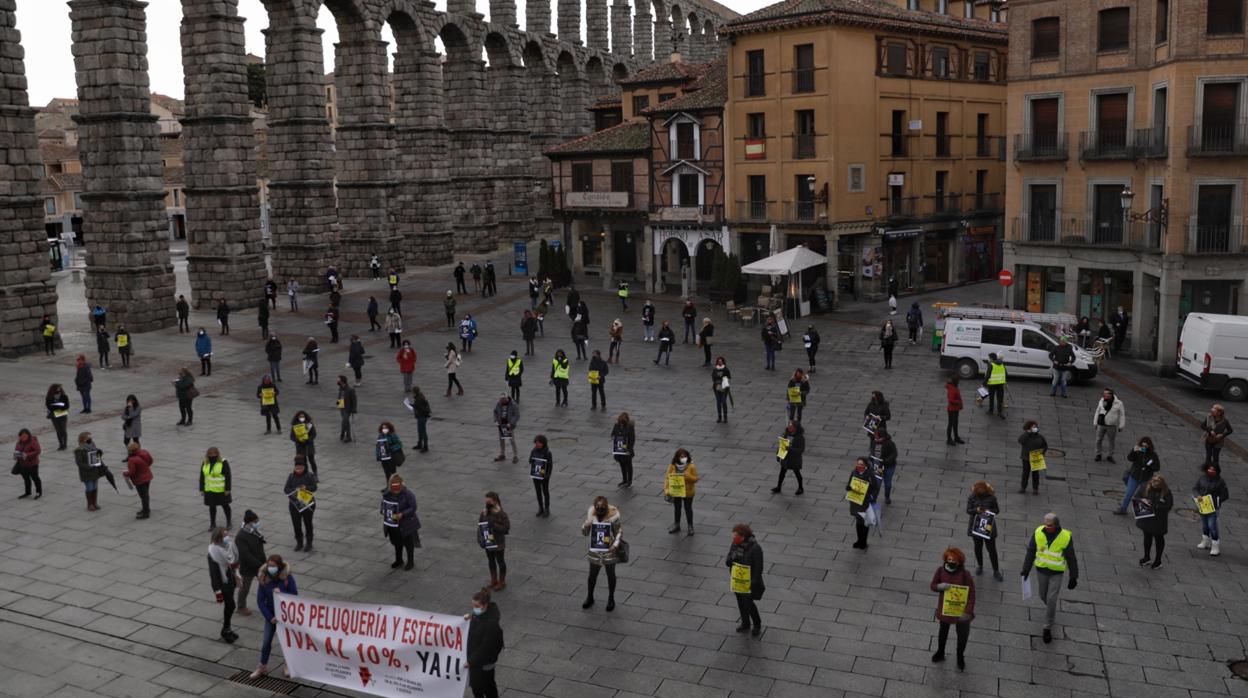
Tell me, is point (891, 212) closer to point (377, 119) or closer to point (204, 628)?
point (377, 119)

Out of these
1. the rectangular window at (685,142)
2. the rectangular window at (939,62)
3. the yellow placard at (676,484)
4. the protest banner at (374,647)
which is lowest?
the protest banner at (374,647)

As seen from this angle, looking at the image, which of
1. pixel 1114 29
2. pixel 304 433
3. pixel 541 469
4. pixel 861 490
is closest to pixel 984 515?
pixel 861 490

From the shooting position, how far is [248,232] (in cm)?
4638

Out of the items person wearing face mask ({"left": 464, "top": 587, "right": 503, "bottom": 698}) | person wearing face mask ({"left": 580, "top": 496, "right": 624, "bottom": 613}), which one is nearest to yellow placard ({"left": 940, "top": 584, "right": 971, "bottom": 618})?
person wearing face mask ({"left": 580, "top": 496, "right": 624, "bottom": 613})

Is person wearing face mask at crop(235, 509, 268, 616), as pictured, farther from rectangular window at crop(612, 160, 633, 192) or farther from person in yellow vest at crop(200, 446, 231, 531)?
rectangular window at crop(612, 160, 633, 192)

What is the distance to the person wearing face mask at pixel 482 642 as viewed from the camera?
38.4 ft

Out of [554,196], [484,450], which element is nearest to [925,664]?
[484,450]

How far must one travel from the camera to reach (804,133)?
4594 cm

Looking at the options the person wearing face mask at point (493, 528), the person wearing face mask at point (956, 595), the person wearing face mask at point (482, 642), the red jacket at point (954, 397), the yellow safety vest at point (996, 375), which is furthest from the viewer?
the yellow safety vest at point (996, 375)

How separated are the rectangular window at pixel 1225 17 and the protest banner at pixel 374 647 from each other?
30473 mm

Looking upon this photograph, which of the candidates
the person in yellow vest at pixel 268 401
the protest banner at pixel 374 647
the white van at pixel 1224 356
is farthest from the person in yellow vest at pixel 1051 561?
the white van at pixel 1224 356

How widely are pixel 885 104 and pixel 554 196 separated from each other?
17.0m

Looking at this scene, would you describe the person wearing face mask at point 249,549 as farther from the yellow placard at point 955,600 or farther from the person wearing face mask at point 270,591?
the yellow placard at point 955,600

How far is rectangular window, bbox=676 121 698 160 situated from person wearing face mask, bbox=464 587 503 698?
129 ft
